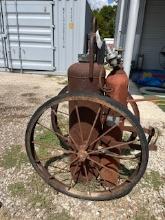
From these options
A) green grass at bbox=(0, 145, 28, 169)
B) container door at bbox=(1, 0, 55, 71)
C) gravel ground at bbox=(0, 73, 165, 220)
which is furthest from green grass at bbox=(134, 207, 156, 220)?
container door at bbox=(1, 0, 55, 71)

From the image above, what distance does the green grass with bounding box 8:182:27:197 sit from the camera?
7.53 ft

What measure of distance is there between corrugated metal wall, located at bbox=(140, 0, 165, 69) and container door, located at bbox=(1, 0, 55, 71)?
3365 mm

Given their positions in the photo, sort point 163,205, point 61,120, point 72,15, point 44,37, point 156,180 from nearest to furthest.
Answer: point 163,205 → point 156,180 → point 61,120 → point 72,15 → point 44,37

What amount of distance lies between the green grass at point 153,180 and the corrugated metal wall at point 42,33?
450cm

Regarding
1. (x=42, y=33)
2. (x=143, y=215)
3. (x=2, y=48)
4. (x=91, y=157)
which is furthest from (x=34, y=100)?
(x=143, y=215)

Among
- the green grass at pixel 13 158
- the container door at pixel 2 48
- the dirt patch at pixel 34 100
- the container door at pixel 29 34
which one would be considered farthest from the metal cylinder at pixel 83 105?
the container door at pixel 2 48

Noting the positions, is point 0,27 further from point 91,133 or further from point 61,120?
point 91,133

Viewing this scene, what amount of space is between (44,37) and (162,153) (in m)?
4.75

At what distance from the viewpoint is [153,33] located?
783cm

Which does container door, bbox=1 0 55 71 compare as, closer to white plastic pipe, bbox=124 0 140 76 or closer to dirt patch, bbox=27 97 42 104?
dirt patch, bbox=27 97 42 104

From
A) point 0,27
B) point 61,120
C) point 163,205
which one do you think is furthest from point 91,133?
point 0,27

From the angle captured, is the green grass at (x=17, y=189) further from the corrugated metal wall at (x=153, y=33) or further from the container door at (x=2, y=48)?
the corrugated metal wall at (x=153, y=33)

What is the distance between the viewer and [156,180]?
8.38ft

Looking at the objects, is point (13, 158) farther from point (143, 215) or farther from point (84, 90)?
point (143, 215)
